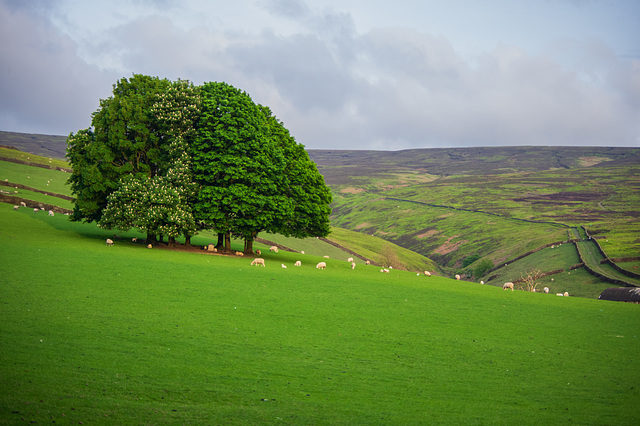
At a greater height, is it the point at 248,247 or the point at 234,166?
the point at 234,166

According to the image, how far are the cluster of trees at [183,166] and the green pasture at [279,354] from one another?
1160 centimetres

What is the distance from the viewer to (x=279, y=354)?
744 inches

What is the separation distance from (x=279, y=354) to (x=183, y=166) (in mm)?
33005

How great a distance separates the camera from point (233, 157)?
48344mm

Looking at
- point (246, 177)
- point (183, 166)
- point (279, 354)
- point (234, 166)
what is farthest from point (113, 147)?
point (279, 354)

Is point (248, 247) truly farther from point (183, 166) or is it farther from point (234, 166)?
point (183, 166)

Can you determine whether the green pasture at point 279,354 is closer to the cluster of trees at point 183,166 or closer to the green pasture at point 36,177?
the cluster of trees at point 183,166

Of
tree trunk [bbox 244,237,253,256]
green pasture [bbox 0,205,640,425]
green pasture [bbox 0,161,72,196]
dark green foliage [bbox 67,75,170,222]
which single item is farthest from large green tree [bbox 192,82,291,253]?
green pasture [bbox 0,161,72,196]

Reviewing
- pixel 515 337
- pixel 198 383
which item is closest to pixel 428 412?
pixel 198 383

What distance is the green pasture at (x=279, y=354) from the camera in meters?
13.9

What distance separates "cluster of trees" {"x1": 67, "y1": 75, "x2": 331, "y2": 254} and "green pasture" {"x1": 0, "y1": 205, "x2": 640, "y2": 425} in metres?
11.6

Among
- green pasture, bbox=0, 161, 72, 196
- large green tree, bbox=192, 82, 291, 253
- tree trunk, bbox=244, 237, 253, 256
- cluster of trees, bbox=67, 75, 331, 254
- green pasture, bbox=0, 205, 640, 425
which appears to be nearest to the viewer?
green pasture, bbox=0, 205, 640, 425

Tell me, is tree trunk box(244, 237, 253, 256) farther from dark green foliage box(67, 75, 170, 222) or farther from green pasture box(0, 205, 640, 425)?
green pasture box(0, 205, 640, 425)

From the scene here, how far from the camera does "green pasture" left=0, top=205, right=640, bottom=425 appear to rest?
13.9 meters
